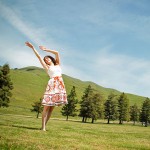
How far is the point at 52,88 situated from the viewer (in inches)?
422

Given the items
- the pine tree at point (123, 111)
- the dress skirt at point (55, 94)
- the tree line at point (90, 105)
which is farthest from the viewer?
the pine tree at point (123, 111)

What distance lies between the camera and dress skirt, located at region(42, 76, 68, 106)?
1048 centimetres

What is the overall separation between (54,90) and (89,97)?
73032 millimetres

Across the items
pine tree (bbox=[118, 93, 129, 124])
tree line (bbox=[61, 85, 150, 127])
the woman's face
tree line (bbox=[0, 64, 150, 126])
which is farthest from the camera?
pine tree (bbox=[118, 93, 129, 124])

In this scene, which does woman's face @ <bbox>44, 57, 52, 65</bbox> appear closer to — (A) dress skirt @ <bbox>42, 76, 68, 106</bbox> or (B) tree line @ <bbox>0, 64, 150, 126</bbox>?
(A) dress skirt @ <bbox>42, 76, 68, 106</bbox>

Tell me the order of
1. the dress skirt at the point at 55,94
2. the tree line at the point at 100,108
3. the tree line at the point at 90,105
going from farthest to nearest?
the tree line at the point at 100,108 → the tree line at the point at 90,105 → the dress skirt at the point at 55,94

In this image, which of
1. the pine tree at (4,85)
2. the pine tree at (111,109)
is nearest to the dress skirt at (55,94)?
the pine tree at (4,85)

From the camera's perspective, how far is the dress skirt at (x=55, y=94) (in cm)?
1048

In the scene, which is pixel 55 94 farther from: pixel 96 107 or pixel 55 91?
pixel 96 107

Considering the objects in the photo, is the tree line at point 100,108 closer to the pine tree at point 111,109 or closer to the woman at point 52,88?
the pine tree at point 111,109

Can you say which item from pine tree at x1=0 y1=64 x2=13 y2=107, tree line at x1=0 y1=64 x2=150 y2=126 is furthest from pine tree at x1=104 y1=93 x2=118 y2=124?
pine tree at x1=0 y1=64 x2=13 y2=107

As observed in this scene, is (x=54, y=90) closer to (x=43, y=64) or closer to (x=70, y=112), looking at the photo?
(x=43, y=64)

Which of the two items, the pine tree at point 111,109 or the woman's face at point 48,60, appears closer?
the woman's face at point 48,60

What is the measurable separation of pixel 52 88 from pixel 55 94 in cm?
30
